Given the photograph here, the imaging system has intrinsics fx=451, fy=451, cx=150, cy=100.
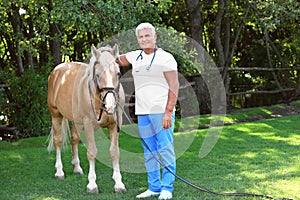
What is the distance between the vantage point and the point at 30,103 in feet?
31.1

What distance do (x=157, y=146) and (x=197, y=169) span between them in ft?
5.06

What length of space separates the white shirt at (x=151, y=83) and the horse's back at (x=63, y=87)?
129 centimetres

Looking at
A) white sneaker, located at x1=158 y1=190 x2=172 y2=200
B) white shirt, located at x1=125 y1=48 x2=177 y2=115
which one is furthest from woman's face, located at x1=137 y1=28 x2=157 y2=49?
white sneaker, located at x1=158 y1=190 x2=172 y2=200

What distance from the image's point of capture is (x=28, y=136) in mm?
9422

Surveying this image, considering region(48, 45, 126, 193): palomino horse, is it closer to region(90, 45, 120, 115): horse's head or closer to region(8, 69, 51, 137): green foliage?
region(90, 45, 120, 115): horse's head

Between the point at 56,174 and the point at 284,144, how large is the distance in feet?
12.2

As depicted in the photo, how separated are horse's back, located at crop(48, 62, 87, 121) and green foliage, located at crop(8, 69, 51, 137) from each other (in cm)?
340

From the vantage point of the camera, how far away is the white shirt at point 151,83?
14.0ft

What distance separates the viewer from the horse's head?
14.0ft

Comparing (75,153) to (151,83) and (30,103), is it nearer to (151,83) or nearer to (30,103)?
(151,83)

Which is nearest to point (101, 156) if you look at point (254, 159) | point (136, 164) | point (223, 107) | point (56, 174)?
point (136, 164)

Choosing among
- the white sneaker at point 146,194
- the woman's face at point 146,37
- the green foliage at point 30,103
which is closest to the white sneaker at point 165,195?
the white sneaker at point 146,194

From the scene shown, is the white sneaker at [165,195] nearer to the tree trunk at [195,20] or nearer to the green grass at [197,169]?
the green grass at [197,169]

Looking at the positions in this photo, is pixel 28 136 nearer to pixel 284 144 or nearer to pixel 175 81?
pixel 284 144
